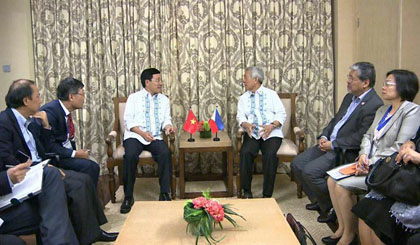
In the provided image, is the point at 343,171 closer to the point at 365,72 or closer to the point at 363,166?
the point at 363,166

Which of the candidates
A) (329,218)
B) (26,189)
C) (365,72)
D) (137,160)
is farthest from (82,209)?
(365,72)

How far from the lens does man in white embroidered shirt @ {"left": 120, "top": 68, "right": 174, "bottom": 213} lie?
4336 millimetres

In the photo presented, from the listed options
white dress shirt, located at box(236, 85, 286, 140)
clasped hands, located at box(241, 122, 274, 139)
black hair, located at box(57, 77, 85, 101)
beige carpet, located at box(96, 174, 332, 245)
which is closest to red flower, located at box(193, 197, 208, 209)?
beige carpet, located at box(96, 174, 332, 245)

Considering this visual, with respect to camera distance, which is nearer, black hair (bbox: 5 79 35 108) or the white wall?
black hair (bbox: 5 79 35 108)

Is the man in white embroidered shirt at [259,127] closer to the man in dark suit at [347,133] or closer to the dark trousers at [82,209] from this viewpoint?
the man in dark suit at [347,133]

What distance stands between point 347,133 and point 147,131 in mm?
1982

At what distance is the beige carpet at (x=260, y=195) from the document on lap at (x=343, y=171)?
526 millimetres

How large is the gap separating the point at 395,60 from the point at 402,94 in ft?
3.32

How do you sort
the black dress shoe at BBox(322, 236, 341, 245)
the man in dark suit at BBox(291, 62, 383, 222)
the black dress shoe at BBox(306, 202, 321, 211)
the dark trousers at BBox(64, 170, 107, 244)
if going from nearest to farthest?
1. the dark trousers at BBox(64, 170, 107, 244)
2. the black dress shoe at BBox(322, 236, 341, 245)
3. the man in dark suit at BBox(291, 62, 383, 222)
4. the black dress shoe at BBox(306, 202, 321, 211)

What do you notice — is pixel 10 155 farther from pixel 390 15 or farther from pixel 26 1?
pixel 390 15

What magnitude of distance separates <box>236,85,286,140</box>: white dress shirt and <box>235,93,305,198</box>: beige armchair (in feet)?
0.60

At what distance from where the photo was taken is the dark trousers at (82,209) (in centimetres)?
319

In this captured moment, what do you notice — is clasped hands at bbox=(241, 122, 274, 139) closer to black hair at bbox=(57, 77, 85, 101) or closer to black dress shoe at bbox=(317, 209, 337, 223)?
black dress shoe at bbox=(317, 209, 337, 223)

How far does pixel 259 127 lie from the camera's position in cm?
460
